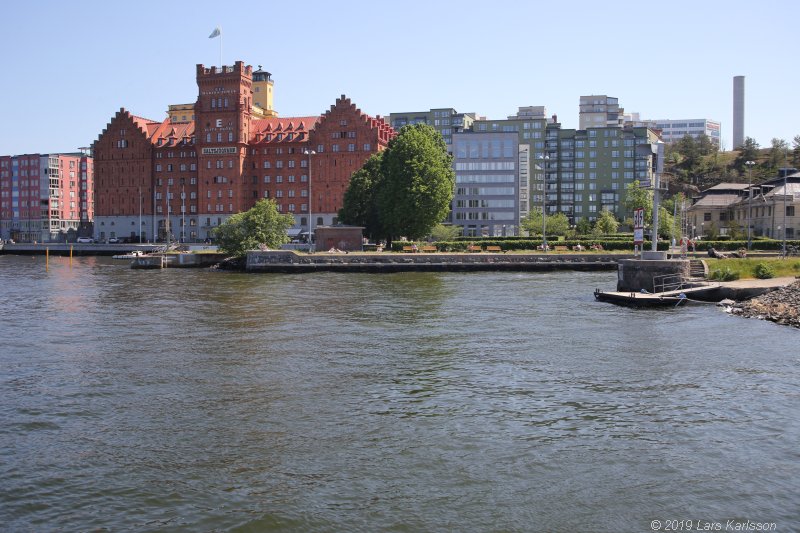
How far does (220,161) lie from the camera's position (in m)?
157

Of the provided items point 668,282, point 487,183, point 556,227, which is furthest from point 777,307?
point 487,183

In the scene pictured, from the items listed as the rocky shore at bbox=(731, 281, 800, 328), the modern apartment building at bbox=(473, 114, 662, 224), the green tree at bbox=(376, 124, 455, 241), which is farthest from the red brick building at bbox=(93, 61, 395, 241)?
the rocky shore at bbox=(731, 281, 800, 328)

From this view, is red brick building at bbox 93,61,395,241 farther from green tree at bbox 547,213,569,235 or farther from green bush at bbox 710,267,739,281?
green bush at bbox 710,267,739,281

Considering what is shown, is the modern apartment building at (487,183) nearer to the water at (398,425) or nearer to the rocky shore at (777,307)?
the rocky shore at (777,307)

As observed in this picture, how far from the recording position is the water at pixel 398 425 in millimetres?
14719

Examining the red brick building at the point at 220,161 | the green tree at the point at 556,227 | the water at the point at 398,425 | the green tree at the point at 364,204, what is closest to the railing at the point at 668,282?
the water at the point at 398,425

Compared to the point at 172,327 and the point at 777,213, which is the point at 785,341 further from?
the point at 777,213

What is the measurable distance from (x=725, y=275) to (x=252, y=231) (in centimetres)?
6169

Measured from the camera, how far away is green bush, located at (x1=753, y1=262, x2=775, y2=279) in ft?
178

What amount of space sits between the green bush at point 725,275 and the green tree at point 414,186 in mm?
46683

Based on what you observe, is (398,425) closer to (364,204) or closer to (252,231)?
(252,231)

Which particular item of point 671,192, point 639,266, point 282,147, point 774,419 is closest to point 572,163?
point 671,192

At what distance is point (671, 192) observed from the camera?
188 meters

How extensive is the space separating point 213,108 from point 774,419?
491ft
